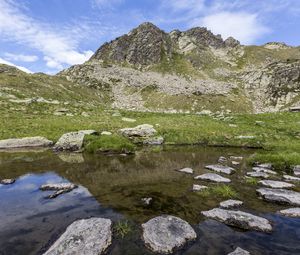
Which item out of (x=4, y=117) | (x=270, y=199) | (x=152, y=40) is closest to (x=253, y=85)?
(x=152, y=40)

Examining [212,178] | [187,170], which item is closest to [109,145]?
[187,170]

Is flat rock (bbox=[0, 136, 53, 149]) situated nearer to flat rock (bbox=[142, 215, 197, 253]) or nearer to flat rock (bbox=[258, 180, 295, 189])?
flat rock (bbox=[258, 180, 295, 189])

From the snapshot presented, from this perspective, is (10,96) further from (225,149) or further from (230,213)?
(230,213)

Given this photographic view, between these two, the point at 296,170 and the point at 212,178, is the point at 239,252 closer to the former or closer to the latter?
the point at 212,178

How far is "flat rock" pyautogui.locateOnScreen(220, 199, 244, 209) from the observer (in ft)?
43.5

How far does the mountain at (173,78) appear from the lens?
4203 inches

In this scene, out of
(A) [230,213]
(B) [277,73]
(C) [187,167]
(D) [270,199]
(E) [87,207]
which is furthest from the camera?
(B) [277,73]

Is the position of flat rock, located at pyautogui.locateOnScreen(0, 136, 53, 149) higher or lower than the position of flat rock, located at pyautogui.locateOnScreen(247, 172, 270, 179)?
lower

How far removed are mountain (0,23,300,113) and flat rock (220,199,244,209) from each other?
241 feet

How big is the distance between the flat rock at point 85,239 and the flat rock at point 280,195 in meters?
8.37

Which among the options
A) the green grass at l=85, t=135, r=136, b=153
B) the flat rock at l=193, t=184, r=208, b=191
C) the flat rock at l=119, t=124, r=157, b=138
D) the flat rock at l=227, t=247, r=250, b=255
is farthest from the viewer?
the flat rock at l=119, t=124, r=157, b=138

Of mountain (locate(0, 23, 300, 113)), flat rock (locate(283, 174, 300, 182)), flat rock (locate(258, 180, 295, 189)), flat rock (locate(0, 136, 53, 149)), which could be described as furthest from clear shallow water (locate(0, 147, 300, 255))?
mountain (locate(0, 23, 300, 113))

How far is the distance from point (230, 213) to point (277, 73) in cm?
12340

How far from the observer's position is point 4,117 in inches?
1781
